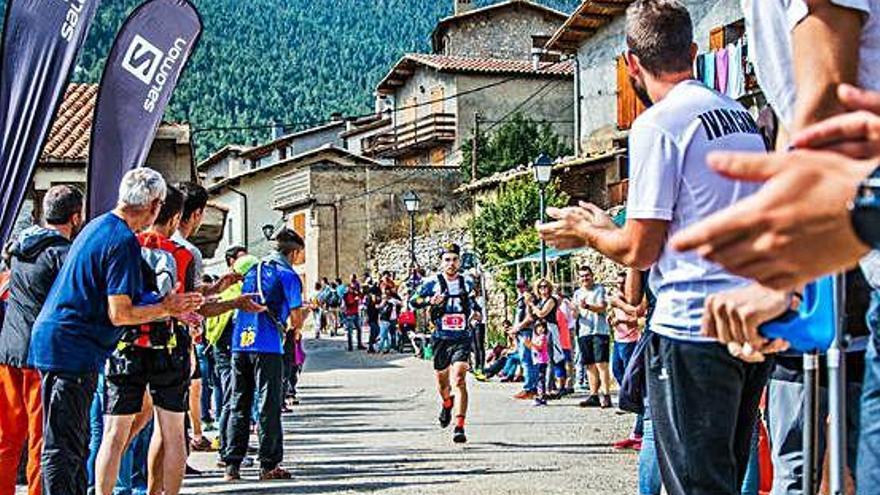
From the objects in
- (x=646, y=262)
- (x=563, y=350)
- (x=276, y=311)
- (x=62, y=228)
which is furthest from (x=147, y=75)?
(x=563, y=350)

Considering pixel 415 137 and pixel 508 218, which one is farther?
pixel 415 137

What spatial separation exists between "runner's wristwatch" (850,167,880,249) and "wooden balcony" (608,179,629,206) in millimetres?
34379

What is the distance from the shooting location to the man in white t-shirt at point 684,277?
3.93 m

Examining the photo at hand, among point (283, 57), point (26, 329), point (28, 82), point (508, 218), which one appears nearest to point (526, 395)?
point (28, 82)

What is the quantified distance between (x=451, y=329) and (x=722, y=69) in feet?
61.7

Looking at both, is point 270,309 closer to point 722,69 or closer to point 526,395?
point 526,395

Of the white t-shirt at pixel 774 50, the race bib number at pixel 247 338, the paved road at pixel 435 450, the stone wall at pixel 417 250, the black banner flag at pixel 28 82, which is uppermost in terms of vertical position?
the stone wall at pixel 417 250

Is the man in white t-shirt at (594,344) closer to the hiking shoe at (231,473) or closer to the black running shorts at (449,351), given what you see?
the black running shorts at (449,351)

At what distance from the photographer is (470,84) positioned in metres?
61.7

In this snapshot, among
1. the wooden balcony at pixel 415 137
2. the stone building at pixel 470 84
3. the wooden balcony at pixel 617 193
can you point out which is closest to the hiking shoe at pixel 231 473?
the wooden balcony at pixel 617 193

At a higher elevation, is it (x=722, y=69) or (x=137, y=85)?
(x=722, y=69)

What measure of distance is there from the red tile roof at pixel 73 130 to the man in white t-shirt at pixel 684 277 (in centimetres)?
2157

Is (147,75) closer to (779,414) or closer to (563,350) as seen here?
(779,414)

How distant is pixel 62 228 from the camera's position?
24.6 feet
